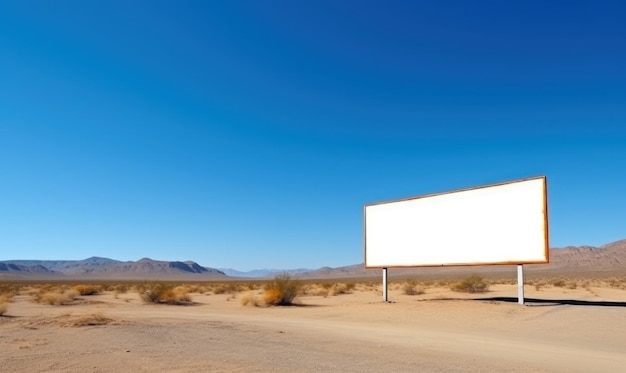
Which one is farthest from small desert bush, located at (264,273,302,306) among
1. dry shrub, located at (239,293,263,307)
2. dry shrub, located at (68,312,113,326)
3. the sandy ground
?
dry shrub, located at (68,312,113,326)

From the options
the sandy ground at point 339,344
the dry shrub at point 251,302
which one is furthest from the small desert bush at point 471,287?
the sandy ground at point 339,344

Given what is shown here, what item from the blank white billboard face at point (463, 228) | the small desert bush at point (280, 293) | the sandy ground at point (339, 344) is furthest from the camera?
the small desert bush at point (280, 293)

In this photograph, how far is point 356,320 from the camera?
20.9 m

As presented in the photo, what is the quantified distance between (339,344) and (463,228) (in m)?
12.7

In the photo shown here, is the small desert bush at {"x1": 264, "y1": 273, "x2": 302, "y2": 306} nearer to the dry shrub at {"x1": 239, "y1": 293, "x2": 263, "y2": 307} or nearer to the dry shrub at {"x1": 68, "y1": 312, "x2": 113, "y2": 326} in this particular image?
the dry shrub at {"x1": 239, "y1": 293, "x2": 263, "y2": 307}

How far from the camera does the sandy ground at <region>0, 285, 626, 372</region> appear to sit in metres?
9.99

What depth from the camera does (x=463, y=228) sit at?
24.0 metres

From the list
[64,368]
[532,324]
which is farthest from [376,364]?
[532,324]

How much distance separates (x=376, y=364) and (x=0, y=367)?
6.86 m

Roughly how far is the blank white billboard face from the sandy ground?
267cm

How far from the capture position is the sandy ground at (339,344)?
32.8ft

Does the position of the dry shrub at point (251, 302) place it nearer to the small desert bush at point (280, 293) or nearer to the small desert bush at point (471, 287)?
the small desert bush at point (280, 293)

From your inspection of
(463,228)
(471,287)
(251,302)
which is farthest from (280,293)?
(471,287)

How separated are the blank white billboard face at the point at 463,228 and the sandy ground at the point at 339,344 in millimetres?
2674
